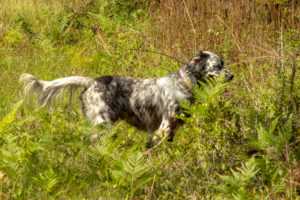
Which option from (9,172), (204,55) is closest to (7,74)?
(204,55)

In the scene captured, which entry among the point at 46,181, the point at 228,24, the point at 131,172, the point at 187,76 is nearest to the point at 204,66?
the point at 187,76

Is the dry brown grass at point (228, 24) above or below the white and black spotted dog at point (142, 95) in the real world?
above

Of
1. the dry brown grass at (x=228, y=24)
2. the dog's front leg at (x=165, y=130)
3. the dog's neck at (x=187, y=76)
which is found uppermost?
the dry brown grass at (x=228, y=24)

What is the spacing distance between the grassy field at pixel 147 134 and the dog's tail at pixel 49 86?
16 centimetres

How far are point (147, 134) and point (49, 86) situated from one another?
1209 mm

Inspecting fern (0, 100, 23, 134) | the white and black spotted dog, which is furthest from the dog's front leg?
fern (0, 100, 23, 134)

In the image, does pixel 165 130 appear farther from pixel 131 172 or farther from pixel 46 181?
pixel 46 181

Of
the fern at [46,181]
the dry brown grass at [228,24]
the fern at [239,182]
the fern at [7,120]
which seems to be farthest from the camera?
the dry brown grass at [228,24]

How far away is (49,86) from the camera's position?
15.8 feet

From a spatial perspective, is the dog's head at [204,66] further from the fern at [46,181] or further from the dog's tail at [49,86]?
the fern at [46,181]

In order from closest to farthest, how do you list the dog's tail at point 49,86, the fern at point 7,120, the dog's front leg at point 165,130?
the fern at point 7,120, the dog's tail at point 49,86, the dog's front leg at point 165,130

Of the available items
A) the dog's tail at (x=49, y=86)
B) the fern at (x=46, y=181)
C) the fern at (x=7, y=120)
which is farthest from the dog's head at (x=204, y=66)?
the fern at (x=46, y=181)

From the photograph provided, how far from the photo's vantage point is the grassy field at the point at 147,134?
129 inches

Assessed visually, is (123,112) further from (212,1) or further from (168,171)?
(212,1)
